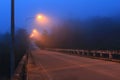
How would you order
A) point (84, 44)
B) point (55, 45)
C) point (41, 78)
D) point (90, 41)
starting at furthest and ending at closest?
point (55, 45)
point (84, 44)
point (90, 41)
point (41, 78)

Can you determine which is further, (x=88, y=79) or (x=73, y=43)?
(x=73, y=43)

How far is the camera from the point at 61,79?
71.9ft

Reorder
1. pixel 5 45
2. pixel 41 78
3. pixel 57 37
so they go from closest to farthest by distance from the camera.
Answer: pixel 41 78 → pixel 5 45 → pixel 57 37

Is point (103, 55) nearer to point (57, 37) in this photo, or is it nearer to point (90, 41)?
point (90, 41)

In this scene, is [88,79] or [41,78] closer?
[88,79]

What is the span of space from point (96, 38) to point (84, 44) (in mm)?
15439

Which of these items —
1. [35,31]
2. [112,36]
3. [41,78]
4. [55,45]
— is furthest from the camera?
[55,45]

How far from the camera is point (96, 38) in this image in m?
98.9

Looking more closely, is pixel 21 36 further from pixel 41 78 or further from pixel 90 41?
pixel 41 78

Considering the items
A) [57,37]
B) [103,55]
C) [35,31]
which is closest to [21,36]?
[35,31]

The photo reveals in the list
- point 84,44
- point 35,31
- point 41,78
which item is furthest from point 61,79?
point 84,44

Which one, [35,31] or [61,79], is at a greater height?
[35,31]

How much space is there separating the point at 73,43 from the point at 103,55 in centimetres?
8002

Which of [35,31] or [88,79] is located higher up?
[35,31]
